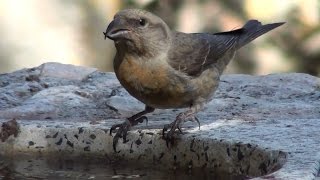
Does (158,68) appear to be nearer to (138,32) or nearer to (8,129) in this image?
(138,32)

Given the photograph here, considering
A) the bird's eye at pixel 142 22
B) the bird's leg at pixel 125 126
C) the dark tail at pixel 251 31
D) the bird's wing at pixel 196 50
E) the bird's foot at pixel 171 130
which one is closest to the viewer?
the bird's foot at pixel 171 130

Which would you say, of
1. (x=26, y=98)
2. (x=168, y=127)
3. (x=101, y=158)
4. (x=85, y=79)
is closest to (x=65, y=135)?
(x=101, y=158)

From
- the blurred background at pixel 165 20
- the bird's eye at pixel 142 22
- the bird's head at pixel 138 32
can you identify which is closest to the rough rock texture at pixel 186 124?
the bird's head at pixel 138 32

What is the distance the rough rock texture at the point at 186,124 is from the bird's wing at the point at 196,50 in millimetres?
242

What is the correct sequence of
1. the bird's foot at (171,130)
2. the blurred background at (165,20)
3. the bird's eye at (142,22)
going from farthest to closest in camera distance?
the blurred background at (165,20) → the bird's eye at (142,22) → the bird's foot at (171,130)

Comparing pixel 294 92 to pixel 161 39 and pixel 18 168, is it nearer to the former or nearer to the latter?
pixel 161 39

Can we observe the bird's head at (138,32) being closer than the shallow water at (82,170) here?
No

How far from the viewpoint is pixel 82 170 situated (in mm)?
4504

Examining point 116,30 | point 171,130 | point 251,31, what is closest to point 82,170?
point 171,130

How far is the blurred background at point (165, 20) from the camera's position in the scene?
8.84 meters

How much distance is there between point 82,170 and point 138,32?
77 centimetres

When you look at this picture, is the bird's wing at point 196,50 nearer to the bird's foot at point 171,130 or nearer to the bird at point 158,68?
the bird at point 158,68

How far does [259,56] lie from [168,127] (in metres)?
4.46

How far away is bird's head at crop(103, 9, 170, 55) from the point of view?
4648 millimetres
